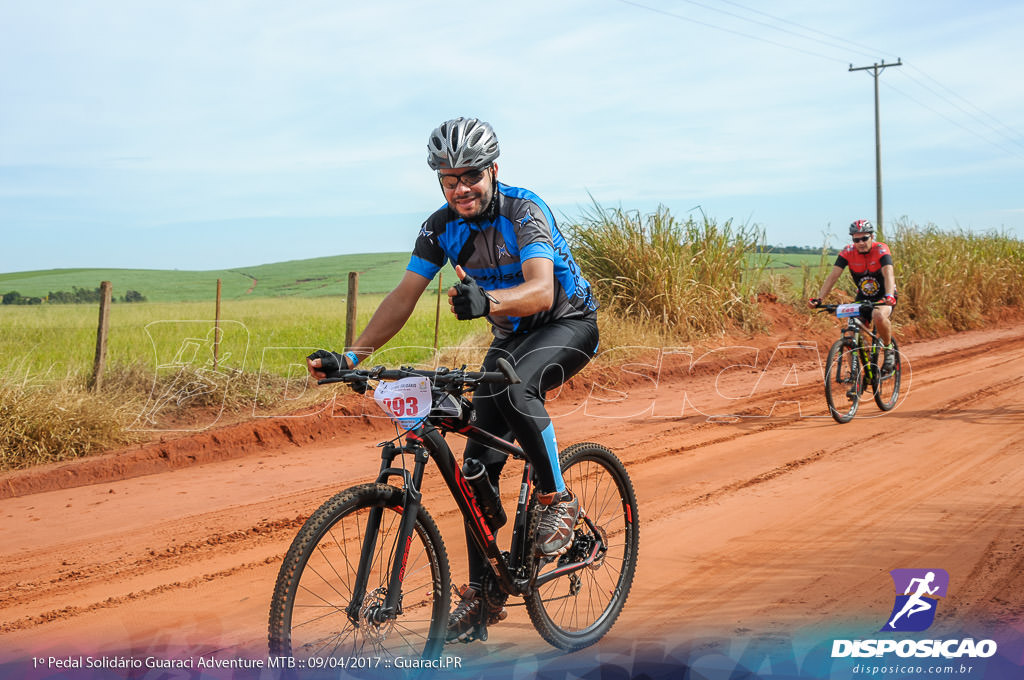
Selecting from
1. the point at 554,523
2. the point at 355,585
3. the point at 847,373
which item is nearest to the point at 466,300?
the point at 355,585

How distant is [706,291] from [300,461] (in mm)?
10482

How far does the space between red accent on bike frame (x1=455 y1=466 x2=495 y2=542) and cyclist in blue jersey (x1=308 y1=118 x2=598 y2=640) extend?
0.20 meters

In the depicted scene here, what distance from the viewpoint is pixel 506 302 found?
11.1 feet

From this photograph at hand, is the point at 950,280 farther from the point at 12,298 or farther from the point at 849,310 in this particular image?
the point at 12,298

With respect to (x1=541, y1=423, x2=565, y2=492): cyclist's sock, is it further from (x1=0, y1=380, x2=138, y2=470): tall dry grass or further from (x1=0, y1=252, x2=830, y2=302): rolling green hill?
(x1=0, y1=252, x2=830, y2=302): rolling green hill

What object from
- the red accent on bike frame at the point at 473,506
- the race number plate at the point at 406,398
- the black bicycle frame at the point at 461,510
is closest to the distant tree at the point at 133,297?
the black bicycle frame at the point at 461,510

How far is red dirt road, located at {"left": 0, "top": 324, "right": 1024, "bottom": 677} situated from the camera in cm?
423

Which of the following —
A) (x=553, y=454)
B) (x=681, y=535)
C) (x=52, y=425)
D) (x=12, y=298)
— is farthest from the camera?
(x=12, y=298)

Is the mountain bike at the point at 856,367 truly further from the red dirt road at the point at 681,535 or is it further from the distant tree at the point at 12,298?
the distant tree at the point at 12,298

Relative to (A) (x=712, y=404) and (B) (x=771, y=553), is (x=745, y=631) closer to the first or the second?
(B) (x=771, y=553)

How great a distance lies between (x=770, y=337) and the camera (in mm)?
17625

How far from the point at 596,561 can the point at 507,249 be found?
1.64 m

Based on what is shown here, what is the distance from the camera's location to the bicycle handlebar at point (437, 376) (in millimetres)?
3188

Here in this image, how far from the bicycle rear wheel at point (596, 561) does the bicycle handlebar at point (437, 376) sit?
2.78 feet
